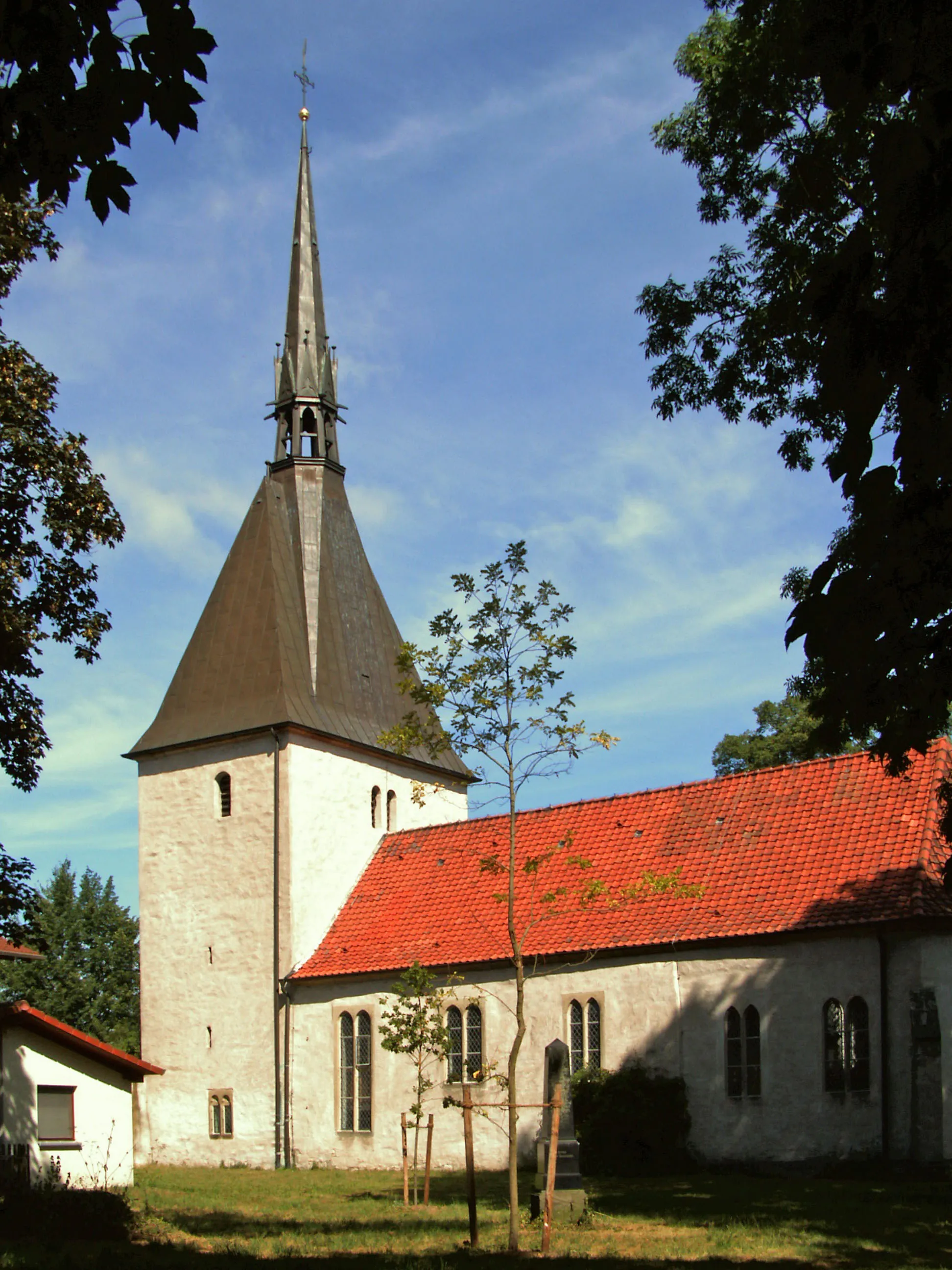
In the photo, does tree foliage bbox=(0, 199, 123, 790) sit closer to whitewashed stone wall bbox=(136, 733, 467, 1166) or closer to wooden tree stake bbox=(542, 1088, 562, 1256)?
wooden tree stake bbox=(542, 1088, 562, 1256)

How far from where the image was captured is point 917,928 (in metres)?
21.2

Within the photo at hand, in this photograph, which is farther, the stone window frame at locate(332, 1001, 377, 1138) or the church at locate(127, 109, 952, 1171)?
the stone window frame at locate(332, 1001, 377, 1138)

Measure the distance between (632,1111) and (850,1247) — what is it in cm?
993

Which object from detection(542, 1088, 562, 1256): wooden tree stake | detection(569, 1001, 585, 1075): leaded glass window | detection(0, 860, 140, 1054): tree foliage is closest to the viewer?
detection(542, 1088, 562, 1256): wooden tree stake

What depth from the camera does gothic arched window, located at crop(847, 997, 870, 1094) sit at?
21.5m

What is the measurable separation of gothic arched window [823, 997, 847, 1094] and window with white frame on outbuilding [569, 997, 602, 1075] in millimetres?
4286

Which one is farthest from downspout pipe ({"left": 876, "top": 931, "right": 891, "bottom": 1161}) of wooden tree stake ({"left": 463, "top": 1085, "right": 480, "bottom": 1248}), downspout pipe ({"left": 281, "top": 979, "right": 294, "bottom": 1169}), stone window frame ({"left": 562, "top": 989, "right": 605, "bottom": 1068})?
A: downspout pipe ({"left": 281, "top": 979, "right": 294, "bottom": 1169})

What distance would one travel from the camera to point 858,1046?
2172 cm

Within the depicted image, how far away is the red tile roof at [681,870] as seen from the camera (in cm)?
2266

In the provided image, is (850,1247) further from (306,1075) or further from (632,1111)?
(306,1075)

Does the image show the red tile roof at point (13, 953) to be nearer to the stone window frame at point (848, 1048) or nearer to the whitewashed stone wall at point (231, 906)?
the whitewashed stone wall at point (231, 906)

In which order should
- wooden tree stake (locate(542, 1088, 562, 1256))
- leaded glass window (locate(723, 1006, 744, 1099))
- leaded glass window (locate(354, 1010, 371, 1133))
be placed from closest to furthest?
wooden tree stake (locate(542, 1088, 562, 1256)), leaded glass window (locate(723, 1006, 744, 1099)), leaded glass window (locate(354, 1010, 371, 1133))

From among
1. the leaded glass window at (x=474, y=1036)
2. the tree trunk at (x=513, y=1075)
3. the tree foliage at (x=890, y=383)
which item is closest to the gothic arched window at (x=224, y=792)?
the leaded glass window at (x=474, y=1036)

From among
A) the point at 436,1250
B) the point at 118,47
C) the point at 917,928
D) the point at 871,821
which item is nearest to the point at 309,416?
the point at 871,821
